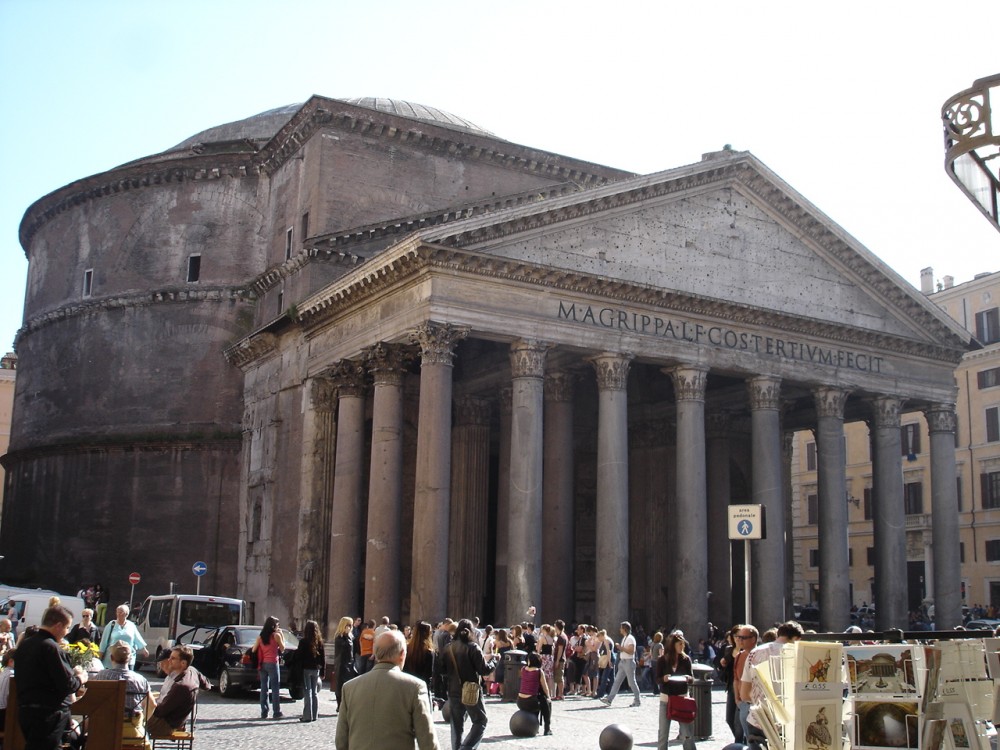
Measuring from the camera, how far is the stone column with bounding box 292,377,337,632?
23188 millimetres

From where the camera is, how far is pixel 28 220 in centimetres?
3522

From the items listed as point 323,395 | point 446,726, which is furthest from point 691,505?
point 446,726

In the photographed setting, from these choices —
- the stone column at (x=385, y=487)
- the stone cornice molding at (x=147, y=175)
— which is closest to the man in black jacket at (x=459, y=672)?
the stone column at (x=385, y=487)

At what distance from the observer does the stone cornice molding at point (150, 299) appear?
2911 centimetres

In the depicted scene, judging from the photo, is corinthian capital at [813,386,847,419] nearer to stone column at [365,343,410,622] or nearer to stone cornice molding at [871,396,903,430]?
stone cornice molding at [871,396,903,430]

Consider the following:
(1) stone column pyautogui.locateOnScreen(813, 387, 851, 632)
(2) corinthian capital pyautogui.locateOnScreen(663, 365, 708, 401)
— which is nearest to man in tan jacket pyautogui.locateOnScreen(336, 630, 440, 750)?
(2) corinthian capital pyautogui.locateOnScreen(663, 365, 708, 401)

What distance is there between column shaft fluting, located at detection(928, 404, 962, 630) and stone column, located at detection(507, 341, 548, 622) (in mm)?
9853

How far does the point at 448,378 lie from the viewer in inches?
779

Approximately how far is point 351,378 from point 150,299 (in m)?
9.68

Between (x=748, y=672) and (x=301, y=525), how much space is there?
1628 cm

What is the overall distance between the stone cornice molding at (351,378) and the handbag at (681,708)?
13.1m

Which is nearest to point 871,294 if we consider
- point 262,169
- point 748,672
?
point 262,169

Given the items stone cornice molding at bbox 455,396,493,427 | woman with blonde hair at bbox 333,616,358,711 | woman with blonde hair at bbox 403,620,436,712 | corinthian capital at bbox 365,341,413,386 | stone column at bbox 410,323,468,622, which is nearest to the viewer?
woman with blonde hair at bbox 403,620,436,712

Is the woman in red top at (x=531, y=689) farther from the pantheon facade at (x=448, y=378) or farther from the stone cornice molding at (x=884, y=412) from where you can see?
the stone cornice molding at (x=884, y=412)
